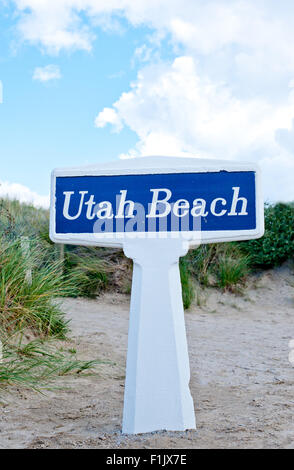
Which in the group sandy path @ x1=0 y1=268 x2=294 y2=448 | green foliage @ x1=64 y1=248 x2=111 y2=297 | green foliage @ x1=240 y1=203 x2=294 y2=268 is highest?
green foliage @ x1=240 y1=203 x2=294 y2=268

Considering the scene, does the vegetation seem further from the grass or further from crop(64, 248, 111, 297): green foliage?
crop(64, 248, 111, 297): green foliage

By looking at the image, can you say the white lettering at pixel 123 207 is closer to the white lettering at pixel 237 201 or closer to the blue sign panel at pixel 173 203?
the blue sign panel at pixel 173 203

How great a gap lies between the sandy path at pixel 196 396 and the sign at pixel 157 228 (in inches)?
10.3

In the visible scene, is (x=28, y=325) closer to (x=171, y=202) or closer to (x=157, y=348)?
(x=157, y=348)

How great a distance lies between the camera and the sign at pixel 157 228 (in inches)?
119

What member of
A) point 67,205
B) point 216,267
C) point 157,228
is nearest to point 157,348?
point 157,228

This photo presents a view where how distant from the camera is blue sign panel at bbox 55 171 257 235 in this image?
3156 millimetres

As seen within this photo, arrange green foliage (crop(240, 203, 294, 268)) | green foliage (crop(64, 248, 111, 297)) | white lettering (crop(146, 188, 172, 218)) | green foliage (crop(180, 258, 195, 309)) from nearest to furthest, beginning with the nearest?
white lettering (crop(146, 188, 172, 218))
green foliage (crop(180, 258, 195, 309))
green foliage (crop(64, 248, 111, 297))
green foliage (crop(240, 203, 294, 268))

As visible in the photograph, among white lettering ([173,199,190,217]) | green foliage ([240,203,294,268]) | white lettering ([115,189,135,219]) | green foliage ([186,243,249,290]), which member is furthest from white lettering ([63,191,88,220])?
green foliage ([240,203,294,268])

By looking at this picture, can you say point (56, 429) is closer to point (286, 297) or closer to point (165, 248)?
point (165, 248)

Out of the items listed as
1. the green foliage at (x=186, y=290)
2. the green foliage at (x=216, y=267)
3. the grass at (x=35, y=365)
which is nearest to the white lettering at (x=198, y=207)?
the grass at (x=35, y=365)

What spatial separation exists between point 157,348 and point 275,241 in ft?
25.5
